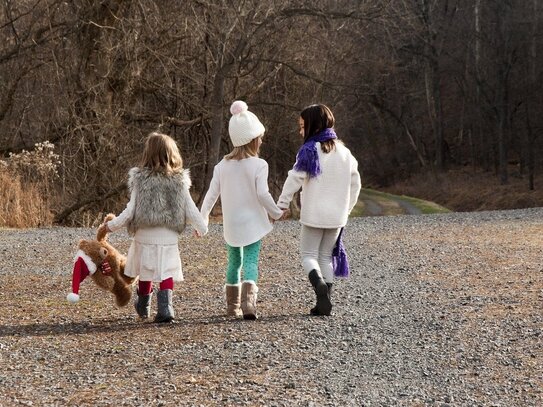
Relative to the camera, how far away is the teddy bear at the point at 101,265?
709cm

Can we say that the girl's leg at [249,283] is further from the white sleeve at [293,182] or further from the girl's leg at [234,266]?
the white sleeve at [293,182]

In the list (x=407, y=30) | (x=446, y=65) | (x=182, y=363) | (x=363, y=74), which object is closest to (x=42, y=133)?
(x=407, y=30)

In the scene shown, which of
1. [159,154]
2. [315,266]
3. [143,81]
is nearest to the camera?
[159,154]

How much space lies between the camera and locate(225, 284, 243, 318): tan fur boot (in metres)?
7.24

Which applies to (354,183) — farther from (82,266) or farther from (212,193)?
(82,266)

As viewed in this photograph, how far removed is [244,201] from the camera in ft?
23.7

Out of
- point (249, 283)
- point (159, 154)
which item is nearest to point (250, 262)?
point (249, 283)

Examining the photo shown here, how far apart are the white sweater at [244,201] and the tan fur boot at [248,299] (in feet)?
1.02

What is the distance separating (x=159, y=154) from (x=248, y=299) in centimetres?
125

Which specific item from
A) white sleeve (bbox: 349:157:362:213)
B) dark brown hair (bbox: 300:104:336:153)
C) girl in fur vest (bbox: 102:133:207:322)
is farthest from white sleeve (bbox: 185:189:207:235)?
white sleeve (bbox: 349:157:362:213)

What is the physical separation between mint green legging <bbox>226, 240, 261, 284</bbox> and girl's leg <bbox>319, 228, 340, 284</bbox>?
1.77 feet

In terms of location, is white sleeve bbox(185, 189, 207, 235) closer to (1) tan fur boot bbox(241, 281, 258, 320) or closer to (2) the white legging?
(1) tan fur boot bbox(241, 281, 258, 320)

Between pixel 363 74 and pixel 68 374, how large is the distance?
26482 mm

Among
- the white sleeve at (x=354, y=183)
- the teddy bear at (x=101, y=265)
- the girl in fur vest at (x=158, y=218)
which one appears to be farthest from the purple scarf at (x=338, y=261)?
the teddy bear at (x=101, y=265)
